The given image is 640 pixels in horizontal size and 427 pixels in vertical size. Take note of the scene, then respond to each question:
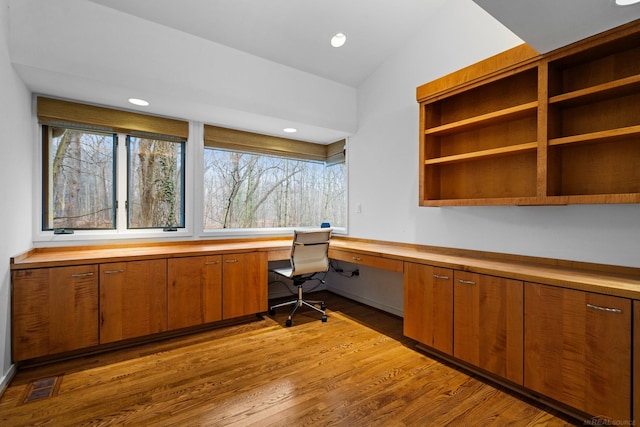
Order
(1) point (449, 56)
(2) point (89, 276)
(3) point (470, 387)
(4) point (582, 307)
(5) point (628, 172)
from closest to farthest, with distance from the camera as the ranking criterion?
1. (4) point (582, 307)
2. (5) point (628, 172)
3. (3) point (470, 387)
4. (2) point (89, 276)
5. (1) point (449, 56)

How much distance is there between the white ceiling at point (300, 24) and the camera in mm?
2525

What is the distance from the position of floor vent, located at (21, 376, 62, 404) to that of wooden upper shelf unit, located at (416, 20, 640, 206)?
3154 millimetres

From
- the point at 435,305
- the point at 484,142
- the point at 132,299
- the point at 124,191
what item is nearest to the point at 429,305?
the point at 435,305

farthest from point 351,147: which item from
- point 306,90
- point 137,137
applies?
point 137,137

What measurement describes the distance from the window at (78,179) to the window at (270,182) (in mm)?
982

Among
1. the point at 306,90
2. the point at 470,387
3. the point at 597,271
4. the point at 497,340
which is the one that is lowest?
the point at 470,387

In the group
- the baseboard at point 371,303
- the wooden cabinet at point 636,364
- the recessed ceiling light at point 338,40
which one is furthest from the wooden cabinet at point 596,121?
the baseboard at point 371,303

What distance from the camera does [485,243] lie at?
2588 mm

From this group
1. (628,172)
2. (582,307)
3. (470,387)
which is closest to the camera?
(582,307)

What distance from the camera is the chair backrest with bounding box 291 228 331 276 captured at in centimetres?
312

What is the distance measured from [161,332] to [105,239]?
1073 millimetres

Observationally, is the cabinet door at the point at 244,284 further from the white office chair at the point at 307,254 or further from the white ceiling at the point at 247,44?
the white ceiling at the point at 247,44

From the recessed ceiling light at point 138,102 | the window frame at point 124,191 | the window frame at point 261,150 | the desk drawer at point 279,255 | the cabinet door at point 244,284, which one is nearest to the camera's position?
the window frame at point 124,191

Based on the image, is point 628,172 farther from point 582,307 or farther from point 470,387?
point 470,387
